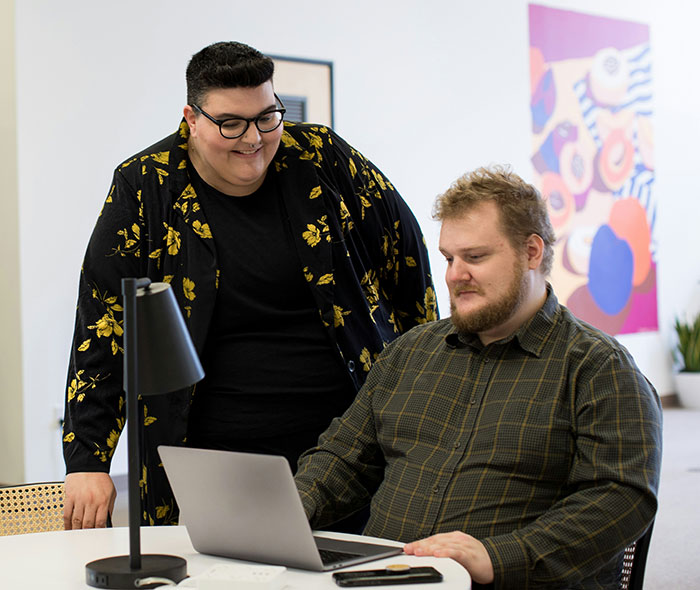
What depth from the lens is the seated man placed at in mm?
1662

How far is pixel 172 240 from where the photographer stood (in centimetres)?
225

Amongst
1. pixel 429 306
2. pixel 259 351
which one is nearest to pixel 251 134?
pixel 259 351

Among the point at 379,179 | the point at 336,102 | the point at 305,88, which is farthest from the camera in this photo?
the point at 336,102

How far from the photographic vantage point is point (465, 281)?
1936 mm

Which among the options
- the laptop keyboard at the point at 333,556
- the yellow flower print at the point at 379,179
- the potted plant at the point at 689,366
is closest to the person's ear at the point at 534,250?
the yellow flower print at the point at 379,179

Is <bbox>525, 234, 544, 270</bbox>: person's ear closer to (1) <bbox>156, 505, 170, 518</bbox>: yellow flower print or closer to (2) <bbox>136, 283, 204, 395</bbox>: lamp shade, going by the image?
(2) <bbox>136, 283, 204, 395</bbox>: lamp shade

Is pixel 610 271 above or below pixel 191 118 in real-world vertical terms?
below

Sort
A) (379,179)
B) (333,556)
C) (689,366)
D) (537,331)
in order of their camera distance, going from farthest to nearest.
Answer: (689,366) → (379,179) → (537,331) → (333,556)

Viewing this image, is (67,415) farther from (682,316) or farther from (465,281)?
(682,316)

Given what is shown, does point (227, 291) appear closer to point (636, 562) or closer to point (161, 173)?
point (161, 173)

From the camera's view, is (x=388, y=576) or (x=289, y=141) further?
(x=289, y=141)

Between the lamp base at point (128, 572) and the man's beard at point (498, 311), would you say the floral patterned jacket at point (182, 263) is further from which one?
the lamp base at point (128, 572)

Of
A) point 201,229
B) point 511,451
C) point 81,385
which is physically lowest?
point 511,451

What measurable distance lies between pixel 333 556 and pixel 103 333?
0.88 meters
